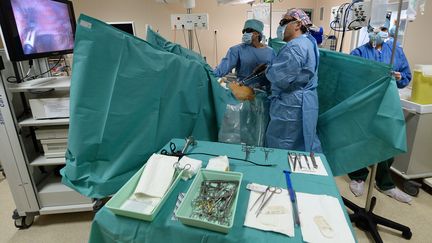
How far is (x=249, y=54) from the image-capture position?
2.45 metres

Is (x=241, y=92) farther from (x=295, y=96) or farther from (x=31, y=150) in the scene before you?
(x=31, y=150)

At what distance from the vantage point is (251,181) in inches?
37.2

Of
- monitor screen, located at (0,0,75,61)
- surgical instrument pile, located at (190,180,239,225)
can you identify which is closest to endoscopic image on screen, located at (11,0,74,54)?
monitor screen, located at (0,0,75,61)

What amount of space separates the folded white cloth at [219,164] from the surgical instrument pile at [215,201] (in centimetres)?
7

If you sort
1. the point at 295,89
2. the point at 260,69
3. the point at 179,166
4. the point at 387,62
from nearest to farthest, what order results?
the point at 179,166 → the point at 295,89 → the point at 387,62 → the point at 260,69

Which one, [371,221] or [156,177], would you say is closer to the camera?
[156,177]

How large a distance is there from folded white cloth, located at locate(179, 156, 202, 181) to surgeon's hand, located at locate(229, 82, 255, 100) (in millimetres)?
801

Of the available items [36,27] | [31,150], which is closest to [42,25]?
[36,27]

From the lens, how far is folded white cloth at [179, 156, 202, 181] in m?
0.96

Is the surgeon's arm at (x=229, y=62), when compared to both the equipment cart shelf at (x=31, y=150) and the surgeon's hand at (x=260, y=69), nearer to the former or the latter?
the surgeon's hand at (x=260, y=69)

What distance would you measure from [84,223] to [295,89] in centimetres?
186

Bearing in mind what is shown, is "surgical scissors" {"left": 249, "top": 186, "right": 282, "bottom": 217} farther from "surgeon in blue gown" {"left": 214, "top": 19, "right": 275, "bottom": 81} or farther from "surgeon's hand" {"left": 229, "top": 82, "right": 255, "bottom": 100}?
"surgeon in blue gown" {"left": 214, "top": 19, "right": 275, "bottom": 81}

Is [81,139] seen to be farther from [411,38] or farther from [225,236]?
[411,38]

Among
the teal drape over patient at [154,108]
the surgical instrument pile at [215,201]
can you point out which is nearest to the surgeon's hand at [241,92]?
the teal drape over patient at [154,108]
